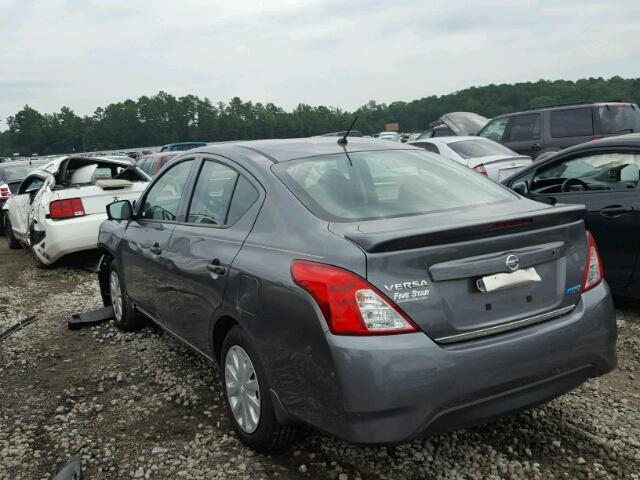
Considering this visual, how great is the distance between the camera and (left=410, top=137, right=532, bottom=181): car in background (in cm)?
989

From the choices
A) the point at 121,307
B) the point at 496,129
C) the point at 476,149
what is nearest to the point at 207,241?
the point at 121,307

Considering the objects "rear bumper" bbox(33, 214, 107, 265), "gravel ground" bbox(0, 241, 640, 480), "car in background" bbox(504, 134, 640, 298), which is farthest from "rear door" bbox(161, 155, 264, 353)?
"rear bumper" bbox(33, 214, 107, 265)

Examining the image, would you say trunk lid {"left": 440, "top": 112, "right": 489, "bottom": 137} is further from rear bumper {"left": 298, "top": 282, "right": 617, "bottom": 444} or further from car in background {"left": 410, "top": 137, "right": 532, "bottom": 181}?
rear bumper {"left": 298, "top": 282, "right": 617, "bottom": 444}

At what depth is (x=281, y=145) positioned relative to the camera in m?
3.63

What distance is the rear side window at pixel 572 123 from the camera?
464 inches

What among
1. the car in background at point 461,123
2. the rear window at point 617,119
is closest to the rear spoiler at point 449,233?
the rear window at point 617,119

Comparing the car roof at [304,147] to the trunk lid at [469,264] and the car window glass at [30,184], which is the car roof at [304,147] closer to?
the trunk lid at [469,264]

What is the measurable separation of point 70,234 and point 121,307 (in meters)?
3.07

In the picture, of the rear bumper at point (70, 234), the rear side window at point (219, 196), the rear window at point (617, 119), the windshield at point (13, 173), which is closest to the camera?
the rear side window at point (219, 196)

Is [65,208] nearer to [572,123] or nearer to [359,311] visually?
[359,311]

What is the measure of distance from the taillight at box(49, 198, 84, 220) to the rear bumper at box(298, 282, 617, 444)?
21.1 ft

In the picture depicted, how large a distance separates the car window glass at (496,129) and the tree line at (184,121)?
162 feet

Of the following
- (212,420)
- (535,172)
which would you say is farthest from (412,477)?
(535,172)

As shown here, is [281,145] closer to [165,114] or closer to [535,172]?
[535,172]
